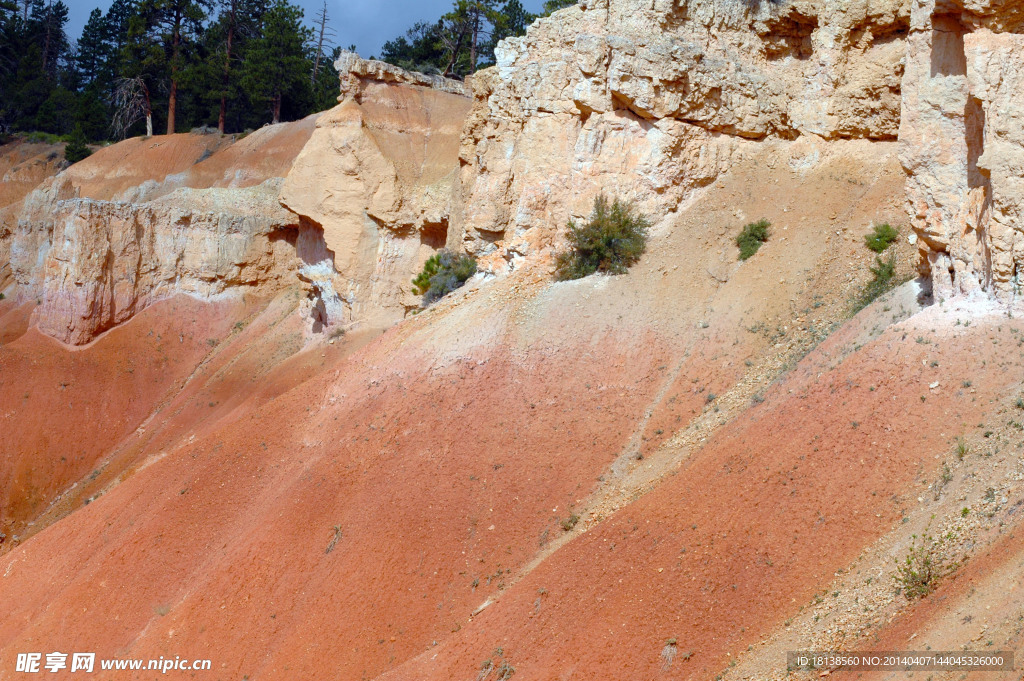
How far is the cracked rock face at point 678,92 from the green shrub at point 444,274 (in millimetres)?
1772

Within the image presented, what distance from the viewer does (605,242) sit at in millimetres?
20062

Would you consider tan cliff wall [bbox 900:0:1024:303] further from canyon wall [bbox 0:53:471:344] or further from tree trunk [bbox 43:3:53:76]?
tree trunk [bbox 43:3:53:76]

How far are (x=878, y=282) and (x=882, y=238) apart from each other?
1395 mm

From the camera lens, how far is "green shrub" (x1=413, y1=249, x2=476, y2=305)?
79.5ft

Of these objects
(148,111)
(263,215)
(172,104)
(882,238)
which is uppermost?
(172,104)

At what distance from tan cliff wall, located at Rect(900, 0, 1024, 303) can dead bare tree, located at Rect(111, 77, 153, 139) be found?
42610mm

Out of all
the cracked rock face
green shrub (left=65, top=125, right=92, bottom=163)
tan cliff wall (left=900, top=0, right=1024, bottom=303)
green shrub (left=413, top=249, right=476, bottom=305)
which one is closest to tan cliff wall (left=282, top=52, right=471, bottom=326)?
green shrub (left=413, top=249, right=476, bottom=305)

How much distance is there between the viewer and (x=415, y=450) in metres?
17.8

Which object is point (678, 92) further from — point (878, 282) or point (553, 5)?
point (553, 5)

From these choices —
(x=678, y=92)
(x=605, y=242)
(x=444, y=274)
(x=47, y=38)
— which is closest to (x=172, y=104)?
(x=47, y=38)

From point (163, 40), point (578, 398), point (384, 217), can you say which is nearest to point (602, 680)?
point (578, 398)

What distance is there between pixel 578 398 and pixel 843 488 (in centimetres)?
670

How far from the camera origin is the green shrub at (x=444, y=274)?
24.2 meters

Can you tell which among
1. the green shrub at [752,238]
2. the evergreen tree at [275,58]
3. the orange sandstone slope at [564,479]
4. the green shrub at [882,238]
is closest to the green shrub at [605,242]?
the orange sandstone slope at [564,479]
